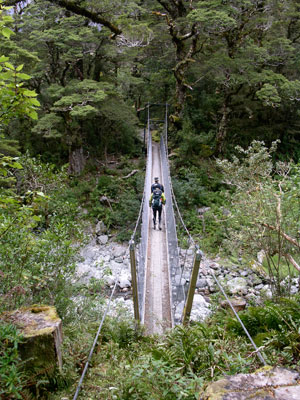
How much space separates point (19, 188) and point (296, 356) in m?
6.75

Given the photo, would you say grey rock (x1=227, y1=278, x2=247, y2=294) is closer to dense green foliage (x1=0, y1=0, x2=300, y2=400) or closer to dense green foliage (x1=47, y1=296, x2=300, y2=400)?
dense green foliage (x1=0, y1=0, x2=300, y2=400)

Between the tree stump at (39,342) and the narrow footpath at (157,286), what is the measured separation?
129cm

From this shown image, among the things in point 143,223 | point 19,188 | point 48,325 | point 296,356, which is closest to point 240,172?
point 143,223

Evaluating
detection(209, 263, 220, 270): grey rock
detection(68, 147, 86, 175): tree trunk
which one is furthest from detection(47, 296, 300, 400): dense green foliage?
detection(68, 147, 86, 175): tree trunk

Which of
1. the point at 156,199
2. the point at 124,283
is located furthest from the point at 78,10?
the point at 124,283

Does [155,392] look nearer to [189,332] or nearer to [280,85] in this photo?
[189,332]

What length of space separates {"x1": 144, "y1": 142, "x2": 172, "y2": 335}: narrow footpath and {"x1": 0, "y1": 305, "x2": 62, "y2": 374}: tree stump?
4.24 ft

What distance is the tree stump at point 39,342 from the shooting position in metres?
1.23

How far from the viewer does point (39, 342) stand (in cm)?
124

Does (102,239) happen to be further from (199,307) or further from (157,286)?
(157,286)

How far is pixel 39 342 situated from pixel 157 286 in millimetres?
2439

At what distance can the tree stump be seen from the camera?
123cm

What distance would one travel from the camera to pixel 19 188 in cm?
677

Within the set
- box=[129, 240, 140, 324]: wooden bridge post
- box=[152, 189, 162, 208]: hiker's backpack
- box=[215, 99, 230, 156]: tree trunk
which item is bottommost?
box=[129, 240, 140, 324]: wooden bridge post
